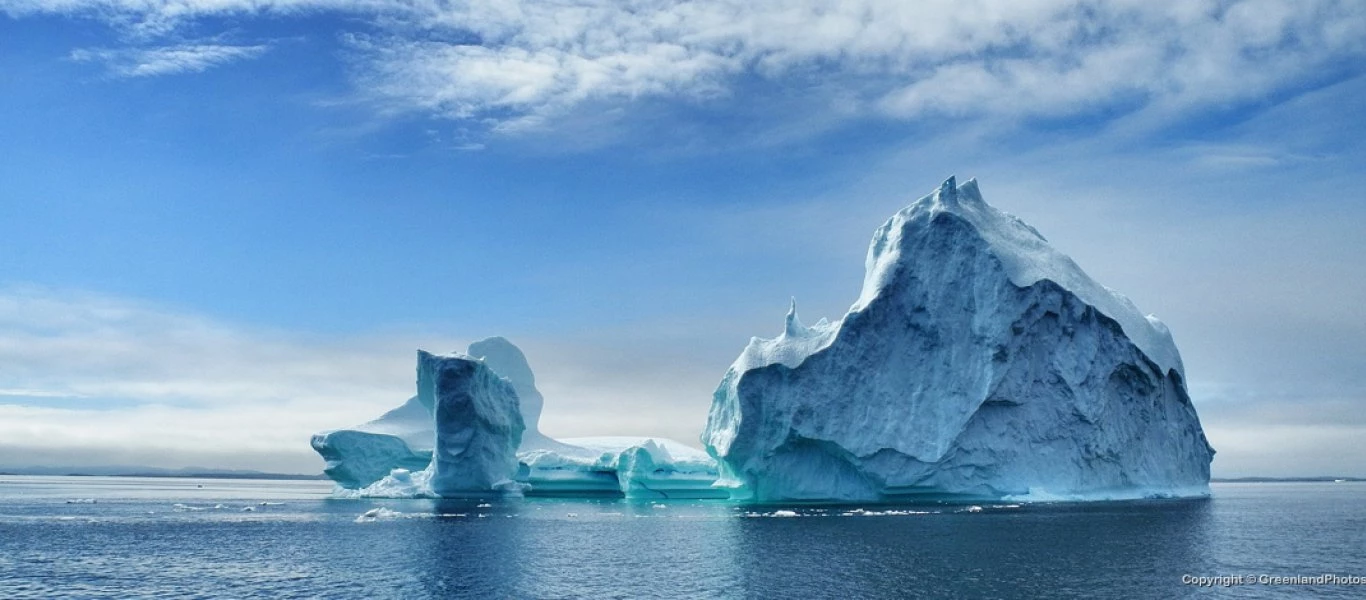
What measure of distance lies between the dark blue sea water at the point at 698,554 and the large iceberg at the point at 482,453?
6904 mm

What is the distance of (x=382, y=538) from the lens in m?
26.3

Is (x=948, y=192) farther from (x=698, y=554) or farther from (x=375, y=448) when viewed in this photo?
(x=375, y=448)

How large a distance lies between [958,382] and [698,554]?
1685cm

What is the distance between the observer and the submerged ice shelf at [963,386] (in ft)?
118

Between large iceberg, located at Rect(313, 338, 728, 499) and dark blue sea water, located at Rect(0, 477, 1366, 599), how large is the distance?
690 cm

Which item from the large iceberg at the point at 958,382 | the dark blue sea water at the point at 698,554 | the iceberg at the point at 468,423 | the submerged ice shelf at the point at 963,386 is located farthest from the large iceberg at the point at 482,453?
the large iceberg at the point at 958,382

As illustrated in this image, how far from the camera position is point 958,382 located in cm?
3616

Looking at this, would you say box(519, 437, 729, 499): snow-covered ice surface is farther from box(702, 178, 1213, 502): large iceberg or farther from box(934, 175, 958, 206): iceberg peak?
box(934, 175, 958, 206): iceberg peak

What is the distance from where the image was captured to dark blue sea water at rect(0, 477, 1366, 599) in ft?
A: 57.7

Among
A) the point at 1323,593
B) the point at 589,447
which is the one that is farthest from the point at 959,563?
the point at 589,447

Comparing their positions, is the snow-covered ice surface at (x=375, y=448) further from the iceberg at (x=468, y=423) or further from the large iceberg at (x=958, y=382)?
the large iceberg at (x=958, y=382)

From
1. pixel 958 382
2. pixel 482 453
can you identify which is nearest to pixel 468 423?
pixel 482 453

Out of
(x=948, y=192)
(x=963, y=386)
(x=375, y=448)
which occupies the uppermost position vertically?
(x=948, y=192)

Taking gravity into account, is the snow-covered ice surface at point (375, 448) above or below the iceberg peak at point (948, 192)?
below
